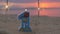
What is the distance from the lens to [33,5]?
26.7ft

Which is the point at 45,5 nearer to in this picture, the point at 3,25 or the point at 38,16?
the point at 38,16

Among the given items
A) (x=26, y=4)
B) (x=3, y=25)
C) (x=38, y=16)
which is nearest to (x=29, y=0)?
(x=26, y=4)

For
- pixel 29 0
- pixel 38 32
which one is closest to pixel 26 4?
pixel 29 0

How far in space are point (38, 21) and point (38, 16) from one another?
8.1 inches

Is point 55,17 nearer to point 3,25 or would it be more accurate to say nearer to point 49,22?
point 49,22

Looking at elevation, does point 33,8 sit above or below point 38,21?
above

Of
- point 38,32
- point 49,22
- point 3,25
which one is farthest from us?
point 49,22

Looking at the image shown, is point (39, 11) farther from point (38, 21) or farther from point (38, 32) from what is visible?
point (38, 32)

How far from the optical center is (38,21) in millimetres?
8109

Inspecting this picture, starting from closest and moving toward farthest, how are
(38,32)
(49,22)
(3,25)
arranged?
(38,32) → (3,25) → (49,22)

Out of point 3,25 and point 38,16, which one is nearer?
point 3,25

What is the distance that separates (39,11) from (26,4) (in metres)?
0.62

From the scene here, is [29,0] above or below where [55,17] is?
above

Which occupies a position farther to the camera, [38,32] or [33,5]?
[33,5]
